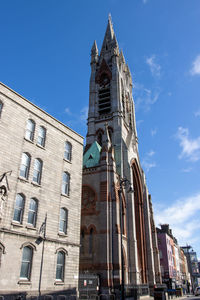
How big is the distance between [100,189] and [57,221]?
502 inches

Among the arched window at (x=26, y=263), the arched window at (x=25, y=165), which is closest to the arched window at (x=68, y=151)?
the arched window at (x=25, y=165)

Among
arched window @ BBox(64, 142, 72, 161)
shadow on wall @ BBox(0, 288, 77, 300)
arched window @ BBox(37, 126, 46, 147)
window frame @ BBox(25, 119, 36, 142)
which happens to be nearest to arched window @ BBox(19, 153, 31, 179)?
window frame @ BBox(25, 119, 36, 142)

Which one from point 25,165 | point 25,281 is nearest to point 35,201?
point 25,165

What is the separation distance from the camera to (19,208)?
18.2m

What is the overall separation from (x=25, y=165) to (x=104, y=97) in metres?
36.5

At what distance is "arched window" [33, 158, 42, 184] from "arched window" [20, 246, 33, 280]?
510cm

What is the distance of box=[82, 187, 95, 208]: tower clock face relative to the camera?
3353 cm

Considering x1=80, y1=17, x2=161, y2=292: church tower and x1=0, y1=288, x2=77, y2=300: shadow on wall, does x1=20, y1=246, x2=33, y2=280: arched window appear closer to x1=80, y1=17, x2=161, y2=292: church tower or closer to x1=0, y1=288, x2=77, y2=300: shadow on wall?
x1=0, y1=288, x2=77, y2=300: shadow on wall

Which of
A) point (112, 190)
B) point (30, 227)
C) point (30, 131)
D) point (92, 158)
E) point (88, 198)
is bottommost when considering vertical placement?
point (30, 227)

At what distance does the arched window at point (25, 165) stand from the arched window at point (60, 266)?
6.86 metres

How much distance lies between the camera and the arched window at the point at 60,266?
19886 millimetres

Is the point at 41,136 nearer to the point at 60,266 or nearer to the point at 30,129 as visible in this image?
the point at 30,129

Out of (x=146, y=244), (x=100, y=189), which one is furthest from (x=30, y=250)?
(x=146, y=244)

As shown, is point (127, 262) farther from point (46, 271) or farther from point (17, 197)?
point (17, 197)
